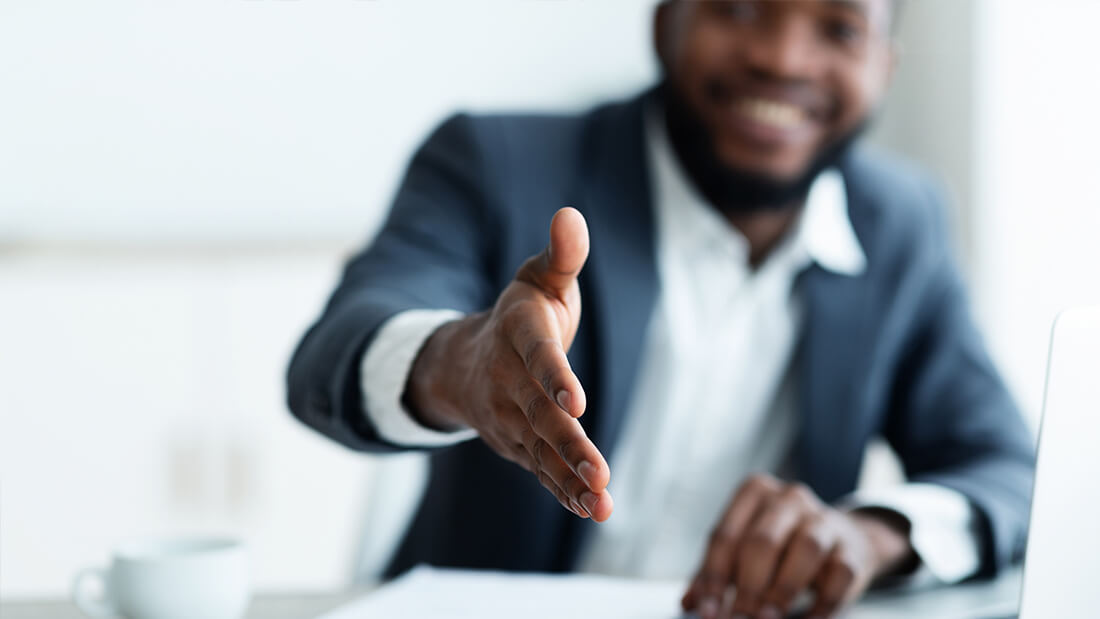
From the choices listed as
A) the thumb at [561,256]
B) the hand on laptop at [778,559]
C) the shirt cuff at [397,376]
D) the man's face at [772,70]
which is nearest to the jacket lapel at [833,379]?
the man's face at [772,70]

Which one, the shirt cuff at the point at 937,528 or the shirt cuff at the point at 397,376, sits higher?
the shirt cuff at the point at 397,376

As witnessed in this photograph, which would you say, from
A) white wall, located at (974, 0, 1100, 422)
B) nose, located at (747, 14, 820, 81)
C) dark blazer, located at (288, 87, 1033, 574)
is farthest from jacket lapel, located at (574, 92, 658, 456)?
white wall, located at (974, 0, 1100, 422)

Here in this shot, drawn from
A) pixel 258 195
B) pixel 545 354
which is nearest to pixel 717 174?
pixel 545 354

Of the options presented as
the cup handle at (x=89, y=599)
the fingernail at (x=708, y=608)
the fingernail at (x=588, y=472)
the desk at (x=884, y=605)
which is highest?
the fingernail at (x=588, y=472)

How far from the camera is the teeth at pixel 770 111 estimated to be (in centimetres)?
83

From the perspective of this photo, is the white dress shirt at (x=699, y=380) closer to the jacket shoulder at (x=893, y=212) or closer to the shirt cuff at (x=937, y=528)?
the jacket shoulder at (x=893, y=212)

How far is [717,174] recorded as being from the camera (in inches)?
33.5

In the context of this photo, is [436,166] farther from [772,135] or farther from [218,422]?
[218,422]

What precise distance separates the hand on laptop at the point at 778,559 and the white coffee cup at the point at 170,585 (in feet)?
0.68

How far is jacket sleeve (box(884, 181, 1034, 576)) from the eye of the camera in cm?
69

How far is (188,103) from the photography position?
0.49m

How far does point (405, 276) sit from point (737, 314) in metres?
0.35

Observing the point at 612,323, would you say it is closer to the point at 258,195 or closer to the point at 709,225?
the point at 709,225

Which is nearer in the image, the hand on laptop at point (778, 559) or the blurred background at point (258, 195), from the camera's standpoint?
the blurred background at point (258, 195)
